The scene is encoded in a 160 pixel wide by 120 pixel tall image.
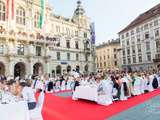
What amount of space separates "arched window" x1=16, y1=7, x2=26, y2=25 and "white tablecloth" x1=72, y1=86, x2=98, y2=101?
2729 centimetres

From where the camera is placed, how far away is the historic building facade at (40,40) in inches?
1346

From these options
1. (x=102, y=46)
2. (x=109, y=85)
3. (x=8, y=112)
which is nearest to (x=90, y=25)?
(x=102, y=46)

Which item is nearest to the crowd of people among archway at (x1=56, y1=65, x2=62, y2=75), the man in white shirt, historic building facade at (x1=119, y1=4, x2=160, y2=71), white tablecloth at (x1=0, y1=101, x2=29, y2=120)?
the man in white shirt

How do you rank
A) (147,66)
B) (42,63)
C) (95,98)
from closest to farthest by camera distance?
(95,98) → (42,63) → (147,66)

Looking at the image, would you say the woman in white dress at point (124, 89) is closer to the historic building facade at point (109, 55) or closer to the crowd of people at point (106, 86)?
the crowd of people at point (106, 86)

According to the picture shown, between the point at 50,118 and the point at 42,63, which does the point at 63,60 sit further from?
the point at 50,118

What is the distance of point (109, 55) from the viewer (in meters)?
68.7

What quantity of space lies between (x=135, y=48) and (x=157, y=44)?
783 cm

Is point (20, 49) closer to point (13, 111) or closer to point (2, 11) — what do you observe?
point (2, 11)

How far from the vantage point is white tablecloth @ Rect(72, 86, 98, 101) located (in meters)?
11.5

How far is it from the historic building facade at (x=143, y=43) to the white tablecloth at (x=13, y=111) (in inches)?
1751

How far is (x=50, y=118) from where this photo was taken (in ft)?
27.3

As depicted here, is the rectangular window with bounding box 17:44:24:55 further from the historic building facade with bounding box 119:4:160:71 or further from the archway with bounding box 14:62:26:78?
the historic building facade with bounding box 119:4:160:71

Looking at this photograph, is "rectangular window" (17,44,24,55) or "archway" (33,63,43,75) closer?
"rectangular window" (17,44,24,55)
